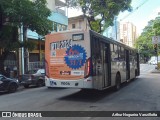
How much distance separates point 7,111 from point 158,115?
516 centimetres

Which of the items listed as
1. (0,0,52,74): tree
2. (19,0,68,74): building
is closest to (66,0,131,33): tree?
(19,0,68,74): building

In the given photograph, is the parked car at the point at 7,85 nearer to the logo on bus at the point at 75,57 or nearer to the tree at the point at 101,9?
the logo on bus at the point at 75,57

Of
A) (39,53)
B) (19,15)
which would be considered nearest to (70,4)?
(39,53)

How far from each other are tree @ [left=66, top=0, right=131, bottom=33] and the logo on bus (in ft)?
70.2

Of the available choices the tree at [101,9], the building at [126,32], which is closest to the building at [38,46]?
the tree at [101,9]

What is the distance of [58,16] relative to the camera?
126ft

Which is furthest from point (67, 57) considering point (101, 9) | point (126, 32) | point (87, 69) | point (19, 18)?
point (126, 32)

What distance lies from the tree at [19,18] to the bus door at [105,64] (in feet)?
26.3

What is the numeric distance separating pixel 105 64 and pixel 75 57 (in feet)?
7.30

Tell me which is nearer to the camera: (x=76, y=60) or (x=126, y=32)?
(x=76, y=60)

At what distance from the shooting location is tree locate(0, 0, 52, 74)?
19.8 m

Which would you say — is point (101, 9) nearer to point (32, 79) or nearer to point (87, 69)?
point (32, 79)

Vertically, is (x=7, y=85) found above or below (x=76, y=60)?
below

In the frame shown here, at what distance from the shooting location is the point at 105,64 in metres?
14.2
